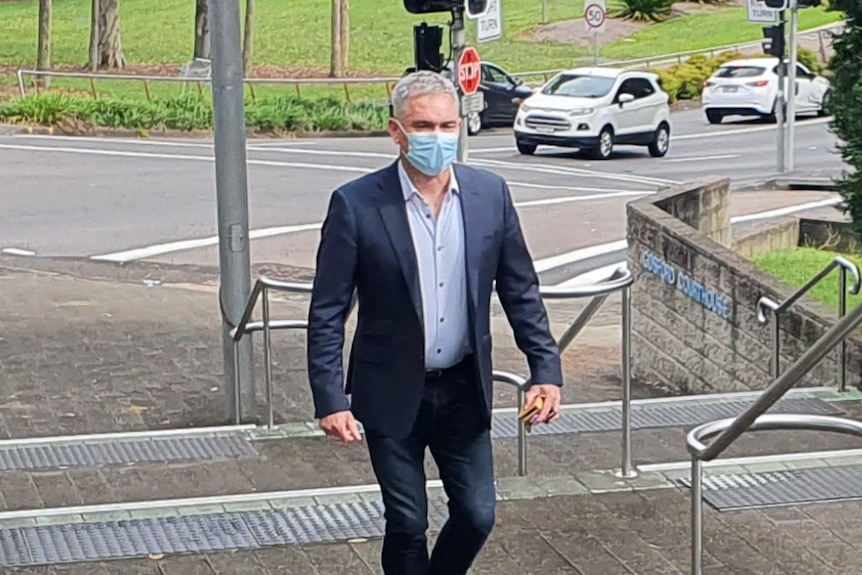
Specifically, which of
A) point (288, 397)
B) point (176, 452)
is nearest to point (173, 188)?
point (288, 397)

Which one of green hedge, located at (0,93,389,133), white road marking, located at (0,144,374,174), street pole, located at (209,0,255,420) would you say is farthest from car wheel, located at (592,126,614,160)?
street pole, located at (209,0,255,420)

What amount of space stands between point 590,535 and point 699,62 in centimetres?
4037

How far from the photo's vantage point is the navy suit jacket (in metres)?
4.47

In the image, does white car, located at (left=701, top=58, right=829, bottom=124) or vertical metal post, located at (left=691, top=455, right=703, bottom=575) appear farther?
white car, located at (left=701, top=58, right=829, bottom=124)

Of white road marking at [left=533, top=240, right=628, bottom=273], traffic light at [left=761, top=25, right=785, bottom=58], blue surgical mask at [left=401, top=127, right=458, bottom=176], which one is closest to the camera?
blue surgical mask at [left=401, top=127, right=458, bottom=176]

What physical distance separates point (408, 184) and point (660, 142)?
27.3 meters

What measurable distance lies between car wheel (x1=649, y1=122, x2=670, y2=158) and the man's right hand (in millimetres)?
27219

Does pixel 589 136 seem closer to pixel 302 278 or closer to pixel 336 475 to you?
pixel 302 278

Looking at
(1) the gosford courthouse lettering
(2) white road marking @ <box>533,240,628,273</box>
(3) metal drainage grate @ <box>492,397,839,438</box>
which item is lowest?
(2) white road marking @ <box>533,240,628,273</box>

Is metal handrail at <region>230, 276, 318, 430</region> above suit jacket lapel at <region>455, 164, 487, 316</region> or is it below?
below

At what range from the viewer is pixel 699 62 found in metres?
44.9

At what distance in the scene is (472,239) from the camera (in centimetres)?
450

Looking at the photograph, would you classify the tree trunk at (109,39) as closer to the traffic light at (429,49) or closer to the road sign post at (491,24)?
the road sign post at (491,24)

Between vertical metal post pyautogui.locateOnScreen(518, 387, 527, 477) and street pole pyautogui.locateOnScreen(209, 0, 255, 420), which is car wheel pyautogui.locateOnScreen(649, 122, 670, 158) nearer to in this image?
street pole pyautogui.locateOnScreen(209, 0, 255, 420)
